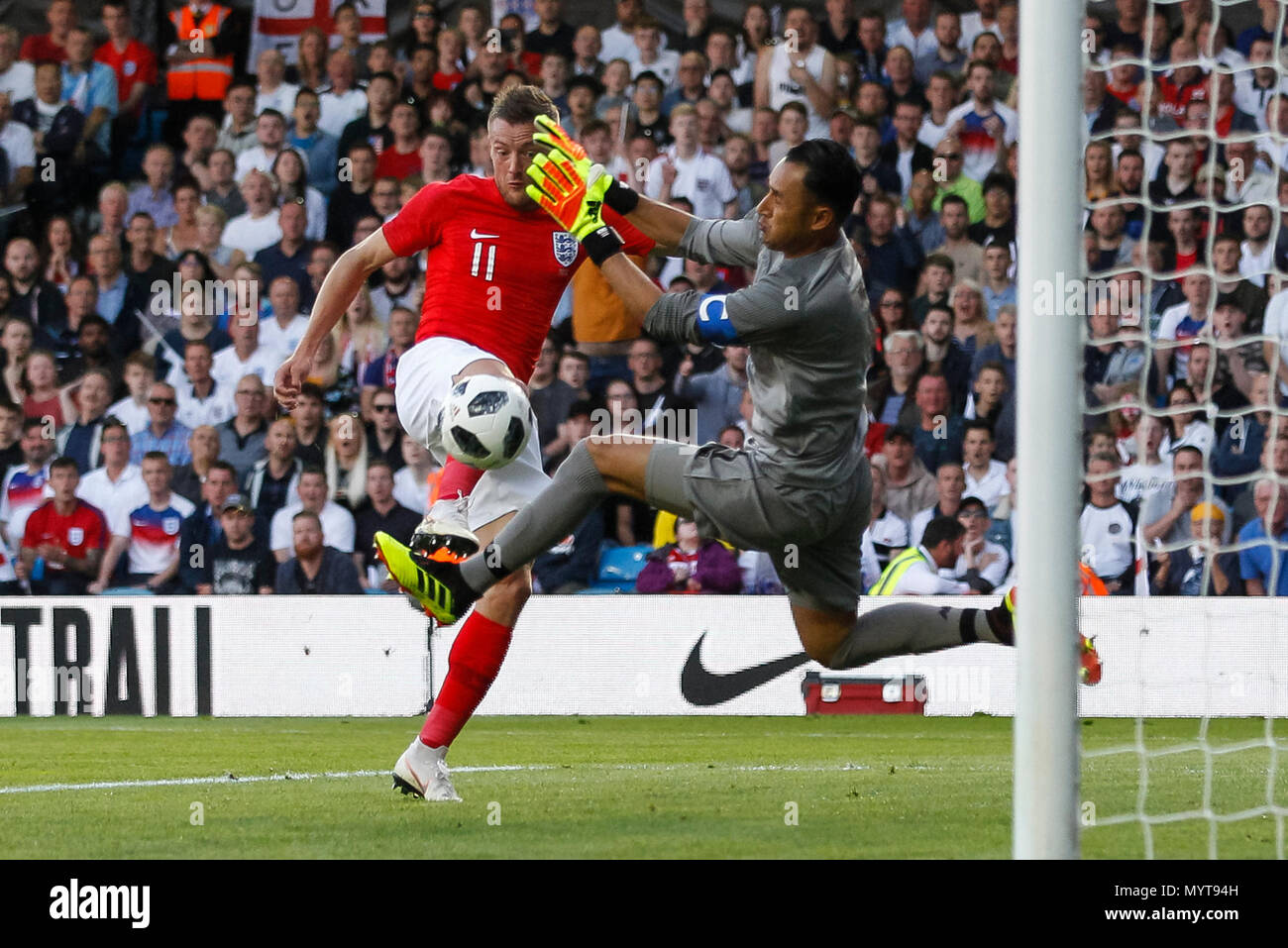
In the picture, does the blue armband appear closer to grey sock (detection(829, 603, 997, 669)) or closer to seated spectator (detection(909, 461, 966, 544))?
grey sock (detection(829, 603, 997, 669))

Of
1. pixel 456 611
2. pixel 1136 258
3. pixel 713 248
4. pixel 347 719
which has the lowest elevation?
pixel 347 719

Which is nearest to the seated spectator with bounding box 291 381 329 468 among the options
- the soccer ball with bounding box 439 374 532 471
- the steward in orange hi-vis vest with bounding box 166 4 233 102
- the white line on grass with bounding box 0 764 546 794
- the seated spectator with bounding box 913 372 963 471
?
the steward in orange hi-vis vest with bounding box 166 4 233 102

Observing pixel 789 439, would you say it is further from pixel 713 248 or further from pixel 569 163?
Result: pixel 569 163

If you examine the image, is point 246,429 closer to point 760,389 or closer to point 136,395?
point 136,395

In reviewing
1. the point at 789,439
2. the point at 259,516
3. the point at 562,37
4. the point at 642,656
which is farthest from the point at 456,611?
the point at 562,37

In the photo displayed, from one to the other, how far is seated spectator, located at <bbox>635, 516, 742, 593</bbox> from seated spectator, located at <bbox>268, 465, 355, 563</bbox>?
192 centimetres

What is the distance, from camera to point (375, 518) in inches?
457

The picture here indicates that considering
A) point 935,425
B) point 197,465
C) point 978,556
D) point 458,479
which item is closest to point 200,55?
point 197,465

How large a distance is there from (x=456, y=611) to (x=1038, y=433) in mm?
2261

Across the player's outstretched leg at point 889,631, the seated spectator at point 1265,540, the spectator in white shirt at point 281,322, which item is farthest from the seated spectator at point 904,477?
the player's outstretched leg at point 889,631

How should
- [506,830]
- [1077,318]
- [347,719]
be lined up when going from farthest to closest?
1. [347,719]
2. [506,830]
3. [1077,318]

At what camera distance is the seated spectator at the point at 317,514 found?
11.6m

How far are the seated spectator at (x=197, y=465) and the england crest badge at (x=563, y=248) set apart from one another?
18.1 feet

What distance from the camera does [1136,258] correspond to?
11445 millimetres
